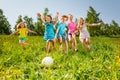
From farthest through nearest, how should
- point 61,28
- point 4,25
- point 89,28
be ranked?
point 4,25
point 89,28
point 61,28

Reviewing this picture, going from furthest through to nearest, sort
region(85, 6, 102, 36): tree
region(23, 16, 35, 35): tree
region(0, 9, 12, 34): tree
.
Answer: region(23, 16, 35, 35): tree
region(0, 9, 12, 34): tree
region(85, 6, 102, 36): tree

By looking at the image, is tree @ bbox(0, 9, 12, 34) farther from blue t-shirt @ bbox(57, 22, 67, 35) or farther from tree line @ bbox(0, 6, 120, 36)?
blue t-shirt @ bbox(57, 22, 67, 35)

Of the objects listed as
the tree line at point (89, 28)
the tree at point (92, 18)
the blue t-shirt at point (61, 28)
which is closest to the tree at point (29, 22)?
the tree line at point (89, 28)

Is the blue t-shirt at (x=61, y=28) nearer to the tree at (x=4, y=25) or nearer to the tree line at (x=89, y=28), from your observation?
the tree line at (x=89, y=28)

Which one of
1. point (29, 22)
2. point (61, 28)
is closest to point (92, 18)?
point (29, 22)

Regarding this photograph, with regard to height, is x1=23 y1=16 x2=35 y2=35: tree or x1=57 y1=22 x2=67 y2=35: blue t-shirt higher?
x1=23 y1=16 x2=35 y2=35: tree

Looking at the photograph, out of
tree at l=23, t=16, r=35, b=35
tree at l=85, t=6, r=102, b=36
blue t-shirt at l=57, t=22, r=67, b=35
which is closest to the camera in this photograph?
blue t-shirt at l=57, t=22, r=67, b=35

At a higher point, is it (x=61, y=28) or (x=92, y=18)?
(x=92, y=18)

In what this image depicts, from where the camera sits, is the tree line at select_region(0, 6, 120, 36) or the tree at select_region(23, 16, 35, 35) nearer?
the tree line at select_region(0, 6, 120, 36)

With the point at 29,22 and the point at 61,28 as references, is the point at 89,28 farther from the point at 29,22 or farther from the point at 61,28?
the point at 61,28

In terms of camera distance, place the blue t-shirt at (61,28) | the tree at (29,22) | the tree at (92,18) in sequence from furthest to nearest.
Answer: the tree at (29,22), the tree at (92,18), the blue t-shirt at (61,28)

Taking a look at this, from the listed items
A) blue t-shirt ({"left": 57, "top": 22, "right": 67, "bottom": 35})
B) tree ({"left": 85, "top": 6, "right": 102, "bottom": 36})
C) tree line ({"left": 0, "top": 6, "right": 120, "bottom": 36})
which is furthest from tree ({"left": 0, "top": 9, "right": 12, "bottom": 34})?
blue t-shirt ({"left": 57, "top": 22, "right": 67, "bottom": 35})

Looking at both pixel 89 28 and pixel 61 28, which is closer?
pixel 61 28

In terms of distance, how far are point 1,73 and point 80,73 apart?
201 centimetres
